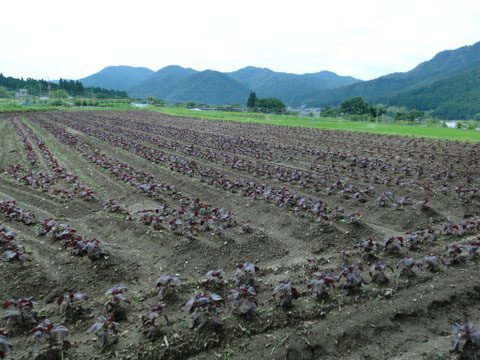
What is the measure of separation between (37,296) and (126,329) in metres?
1.94

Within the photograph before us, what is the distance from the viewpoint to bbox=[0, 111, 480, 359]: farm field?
13.9 ft

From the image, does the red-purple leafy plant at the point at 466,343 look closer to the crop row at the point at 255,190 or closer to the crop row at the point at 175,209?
the crop row at the point at 255,190

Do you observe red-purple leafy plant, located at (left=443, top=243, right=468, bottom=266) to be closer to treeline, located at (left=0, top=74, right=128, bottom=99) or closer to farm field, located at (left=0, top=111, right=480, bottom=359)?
farm field, located at (left=0, top=111, right=480, bottom=359)

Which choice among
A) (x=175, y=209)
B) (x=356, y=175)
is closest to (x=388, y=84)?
(x=356, y=175)

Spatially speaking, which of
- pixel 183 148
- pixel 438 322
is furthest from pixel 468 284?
pixel 183 148

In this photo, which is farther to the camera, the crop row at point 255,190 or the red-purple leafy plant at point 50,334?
Result: the crop row at point 255,190

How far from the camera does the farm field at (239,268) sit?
423cm

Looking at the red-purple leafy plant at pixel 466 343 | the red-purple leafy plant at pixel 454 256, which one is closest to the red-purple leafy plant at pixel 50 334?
the red-purple leafy plant at pixel 466 343

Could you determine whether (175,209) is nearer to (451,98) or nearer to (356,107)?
(356,107)

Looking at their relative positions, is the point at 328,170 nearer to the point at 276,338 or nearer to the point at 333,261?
A: the point at 333,261

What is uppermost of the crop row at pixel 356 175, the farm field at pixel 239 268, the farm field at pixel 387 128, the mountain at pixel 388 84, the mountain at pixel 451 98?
the mountain at pixel 388 84

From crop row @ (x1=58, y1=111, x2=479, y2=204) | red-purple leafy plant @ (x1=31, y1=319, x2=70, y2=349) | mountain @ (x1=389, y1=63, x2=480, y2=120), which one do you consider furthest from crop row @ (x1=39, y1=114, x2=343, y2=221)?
mountain @ (x1=389, y1=63, x2=480, y2=120)

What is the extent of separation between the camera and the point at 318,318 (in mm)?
4621

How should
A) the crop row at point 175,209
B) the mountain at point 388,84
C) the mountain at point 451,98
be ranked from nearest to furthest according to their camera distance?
the crop row at point 175,209
the mountain at point 451,98
the mountain at point 388,84
